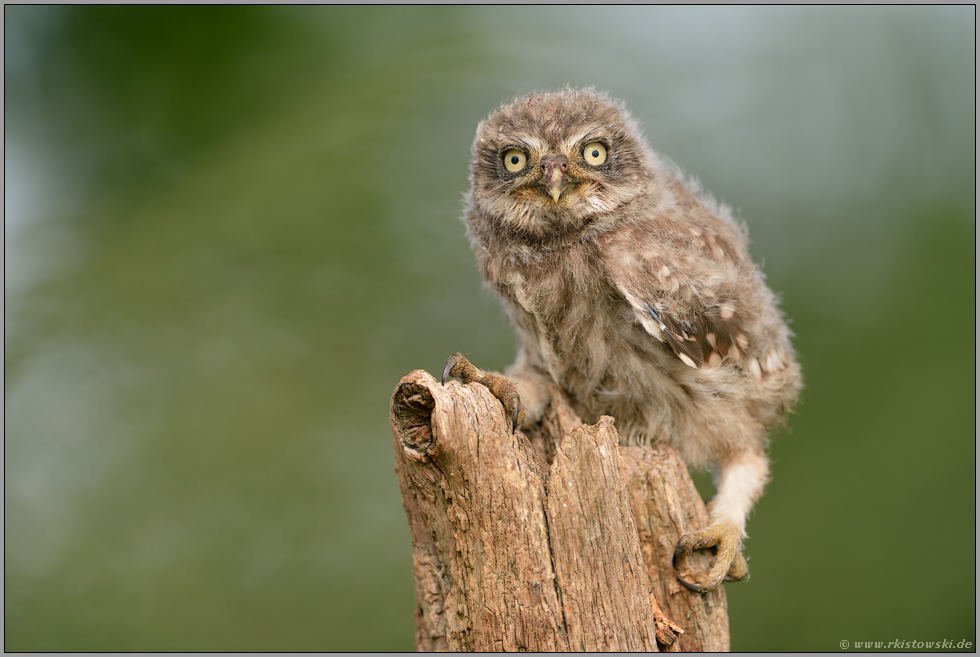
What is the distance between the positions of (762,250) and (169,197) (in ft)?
11.7

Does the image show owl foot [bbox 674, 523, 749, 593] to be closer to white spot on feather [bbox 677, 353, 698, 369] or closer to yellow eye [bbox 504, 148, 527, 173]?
white spot on feather [bbox 677, 353, 698, 369]

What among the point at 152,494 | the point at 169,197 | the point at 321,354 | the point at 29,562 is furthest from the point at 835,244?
the point at 29,562

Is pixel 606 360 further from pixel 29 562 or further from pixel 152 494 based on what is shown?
pixel 29 562

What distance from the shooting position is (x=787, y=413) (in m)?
2.40

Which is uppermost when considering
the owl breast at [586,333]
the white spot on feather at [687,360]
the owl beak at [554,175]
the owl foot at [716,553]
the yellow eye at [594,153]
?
the yellow eye at [594,153]

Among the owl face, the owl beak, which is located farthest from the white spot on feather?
the owl beak

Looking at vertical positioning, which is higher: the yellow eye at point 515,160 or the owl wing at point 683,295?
the yellow eye at point 515,160

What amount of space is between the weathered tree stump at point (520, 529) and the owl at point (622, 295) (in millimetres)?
253

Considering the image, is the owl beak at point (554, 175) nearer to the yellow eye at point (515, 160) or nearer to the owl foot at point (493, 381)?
the yellow eye at point (515, 160)

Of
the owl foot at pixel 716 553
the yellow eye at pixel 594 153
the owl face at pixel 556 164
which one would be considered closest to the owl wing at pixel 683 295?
the owl face at pixel 556 164

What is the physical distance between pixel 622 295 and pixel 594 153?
0.49 metres

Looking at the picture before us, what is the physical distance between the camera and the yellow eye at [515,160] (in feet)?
6.39

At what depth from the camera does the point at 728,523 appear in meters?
1.98

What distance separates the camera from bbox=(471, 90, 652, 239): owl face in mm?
1896
